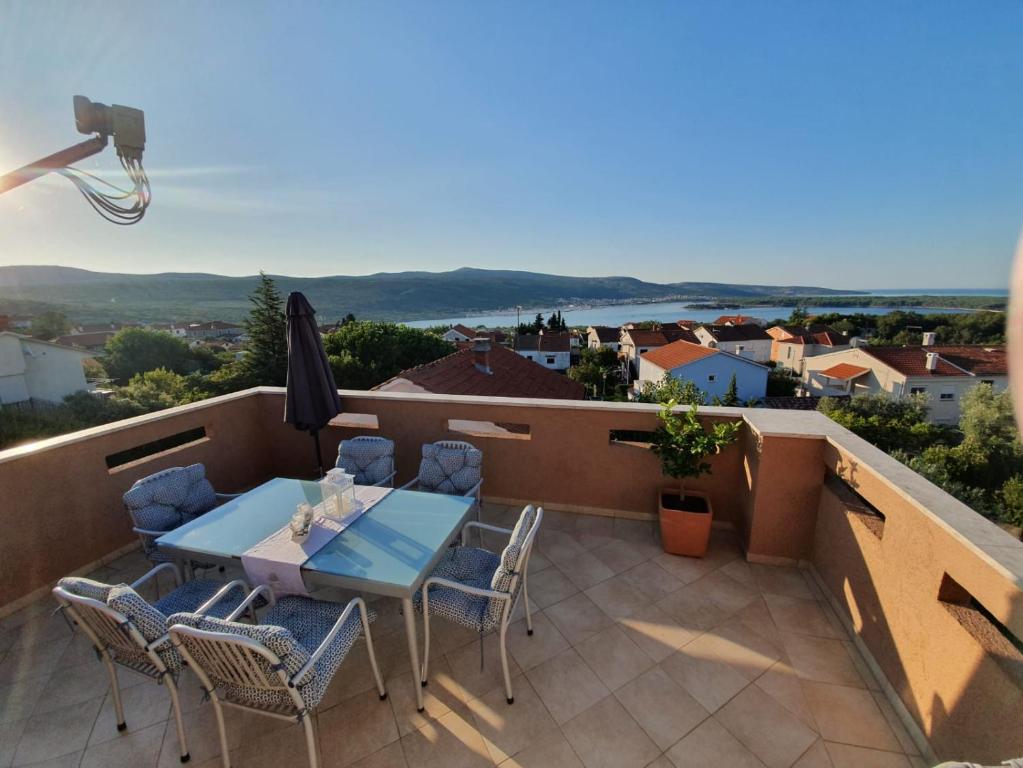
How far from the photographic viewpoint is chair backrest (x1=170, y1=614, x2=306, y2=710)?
1597 millimetres

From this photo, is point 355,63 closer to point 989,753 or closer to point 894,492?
point 894,492

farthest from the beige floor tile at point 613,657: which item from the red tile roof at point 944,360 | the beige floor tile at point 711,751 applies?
the red tile roof at point 944,360

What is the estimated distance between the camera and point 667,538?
3.38 metres

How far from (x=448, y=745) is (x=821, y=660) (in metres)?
2.23

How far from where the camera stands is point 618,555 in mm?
3406

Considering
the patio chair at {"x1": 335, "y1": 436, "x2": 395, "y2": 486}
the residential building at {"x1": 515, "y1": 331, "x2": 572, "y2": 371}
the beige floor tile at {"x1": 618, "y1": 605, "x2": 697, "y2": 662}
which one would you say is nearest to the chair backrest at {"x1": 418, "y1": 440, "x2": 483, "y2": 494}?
the patio chair at {"x1": 335, "y1": 436, "x2": 395, "y2": 486}

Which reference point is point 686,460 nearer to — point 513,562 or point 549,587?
point 549,587

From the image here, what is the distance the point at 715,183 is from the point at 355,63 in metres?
12.9

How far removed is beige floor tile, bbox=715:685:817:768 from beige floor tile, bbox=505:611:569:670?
93 centimetres

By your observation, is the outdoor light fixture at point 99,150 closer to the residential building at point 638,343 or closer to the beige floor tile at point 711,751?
the beige floor tile at point 711,751

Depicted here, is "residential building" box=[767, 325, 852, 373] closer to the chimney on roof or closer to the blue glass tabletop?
the chimney on roof

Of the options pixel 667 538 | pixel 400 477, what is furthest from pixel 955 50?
pixel 400 477

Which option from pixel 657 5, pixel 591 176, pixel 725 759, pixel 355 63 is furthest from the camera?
pixel 591 176

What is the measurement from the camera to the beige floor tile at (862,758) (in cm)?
192
